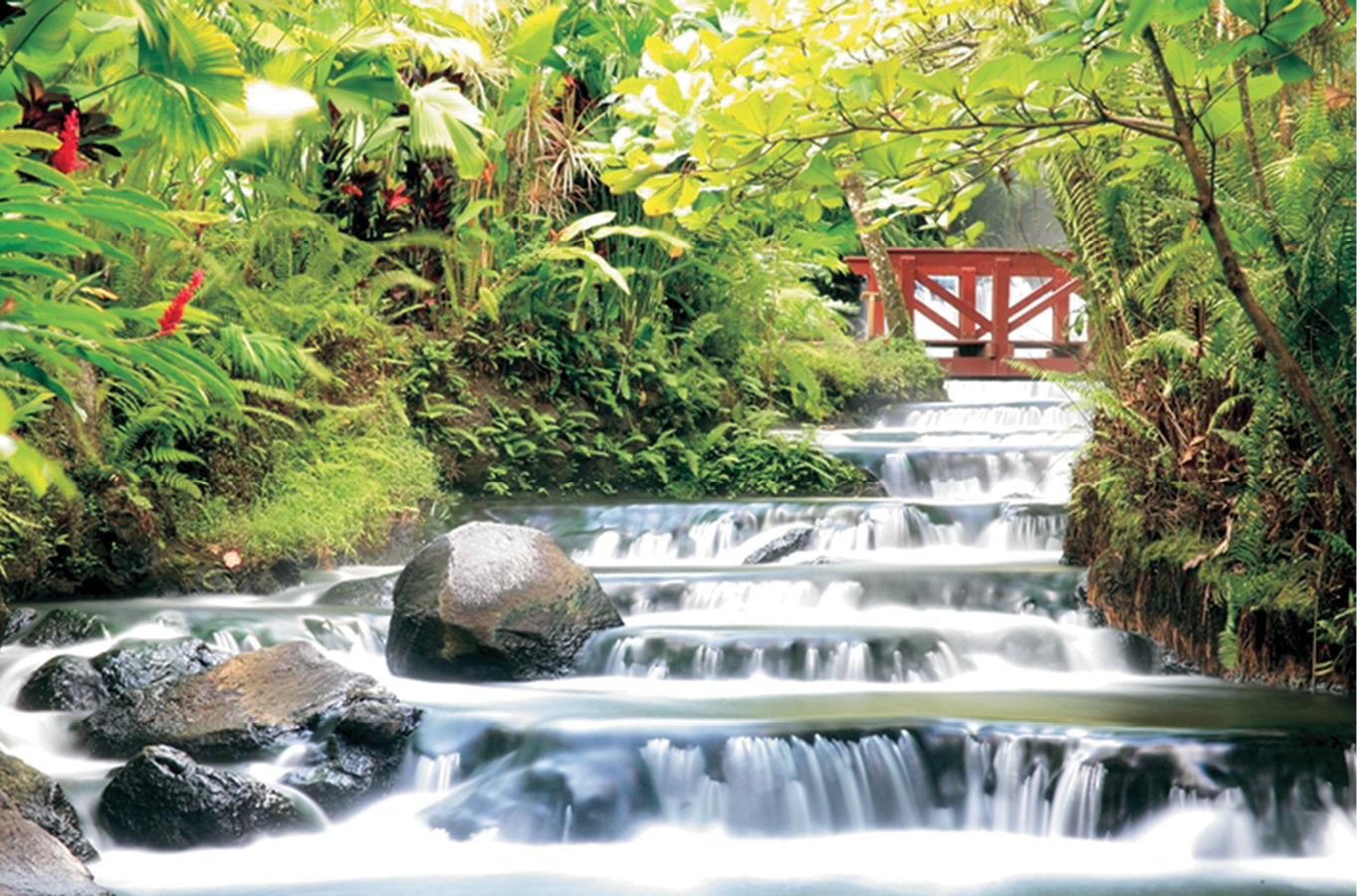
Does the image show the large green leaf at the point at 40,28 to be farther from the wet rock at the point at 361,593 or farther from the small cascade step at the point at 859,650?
the wet rock at the point at 361,593

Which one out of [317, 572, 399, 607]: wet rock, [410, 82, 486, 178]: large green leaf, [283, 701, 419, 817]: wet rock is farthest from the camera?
[317, 572, 399, 607]: wet rock

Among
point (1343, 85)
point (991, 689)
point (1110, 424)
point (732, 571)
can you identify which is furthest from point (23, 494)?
point (1343, 85)

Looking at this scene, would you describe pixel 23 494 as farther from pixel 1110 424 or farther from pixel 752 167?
pixel 1110 424

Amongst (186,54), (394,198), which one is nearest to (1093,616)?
(186,54)

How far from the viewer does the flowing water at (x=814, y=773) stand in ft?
13.5

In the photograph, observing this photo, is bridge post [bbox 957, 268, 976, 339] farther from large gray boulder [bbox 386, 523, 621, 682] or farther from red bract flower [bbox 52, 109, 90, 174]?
red bract flower [bbox 52, 109, 90, 174]

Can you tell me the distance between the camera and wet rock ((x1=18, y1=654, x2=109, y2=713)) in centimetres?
513

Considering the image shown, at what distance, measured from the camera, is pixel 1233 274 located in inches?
152

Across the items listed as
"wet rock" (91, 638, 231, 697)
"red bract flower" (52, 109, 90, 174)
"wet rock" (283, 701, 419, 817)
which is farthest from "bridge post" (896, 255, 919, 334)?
"red bract flower" (52, 109, 90, 174)

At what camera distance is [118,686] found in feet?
17.0

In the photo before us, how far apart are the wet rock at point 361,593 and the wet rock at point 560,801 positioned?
2.37 meters

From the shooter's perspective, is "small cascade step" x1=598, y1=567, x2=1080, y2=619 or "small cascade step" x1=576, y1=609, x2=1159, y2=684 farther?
"small cascade step" x1=598, y1=567, x2=1080, y2=619

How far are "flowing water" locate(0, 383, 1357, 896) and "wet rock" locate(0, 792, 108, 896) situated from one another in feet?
1.55

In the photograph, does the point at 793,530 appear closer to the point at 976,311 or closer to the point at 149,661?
the point at 149,661
